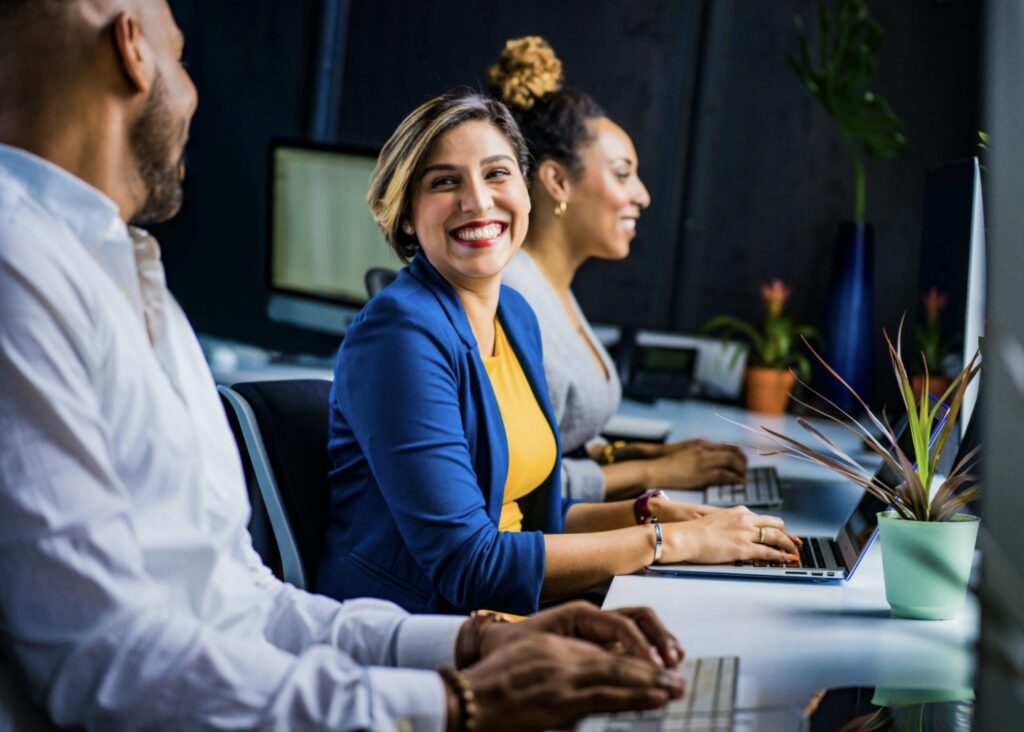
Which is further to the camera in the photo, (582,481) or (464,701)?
(582,481)

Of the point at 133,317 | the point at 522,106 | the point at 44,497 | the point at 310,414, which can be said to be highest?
the point at 522,106

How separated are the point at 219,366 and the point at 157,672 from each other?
2463mm

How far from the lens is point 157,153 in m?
1.07

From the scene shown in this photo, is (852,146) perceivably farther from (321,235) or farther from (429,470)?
(429,470)

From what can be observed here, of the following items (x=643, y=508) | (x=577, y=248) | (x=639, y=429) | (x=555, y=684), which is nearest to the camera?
(x=555, y=684)

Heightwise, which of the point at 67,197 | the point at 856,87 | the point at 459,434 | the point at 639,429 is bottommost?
the point at 639,429

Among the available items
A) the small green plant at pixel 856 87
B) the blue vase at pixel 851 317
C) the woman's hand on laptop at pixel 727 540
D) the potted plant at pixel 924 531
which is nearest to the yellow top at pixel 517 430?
the woman's hand on laptop at pixel 727 540

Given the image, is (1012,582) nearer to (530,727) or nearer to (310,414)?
(530,727)

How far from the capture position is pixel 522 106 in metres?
2.51

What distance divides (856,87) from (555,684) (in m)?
2.54

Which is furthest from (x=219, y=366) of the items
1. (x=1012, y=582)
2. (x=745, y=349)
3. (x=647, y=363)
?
(x=1012, y=582)

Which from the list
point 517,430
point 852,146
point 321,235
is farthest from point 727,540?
point 321,235

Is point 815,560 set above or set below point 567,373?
below

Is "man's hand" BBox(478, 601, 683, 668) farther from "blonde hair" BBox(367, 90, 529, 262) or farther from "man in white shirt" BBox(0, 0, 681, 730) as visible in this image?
"blonde hair" BBox(367, 90, 529, 262)
